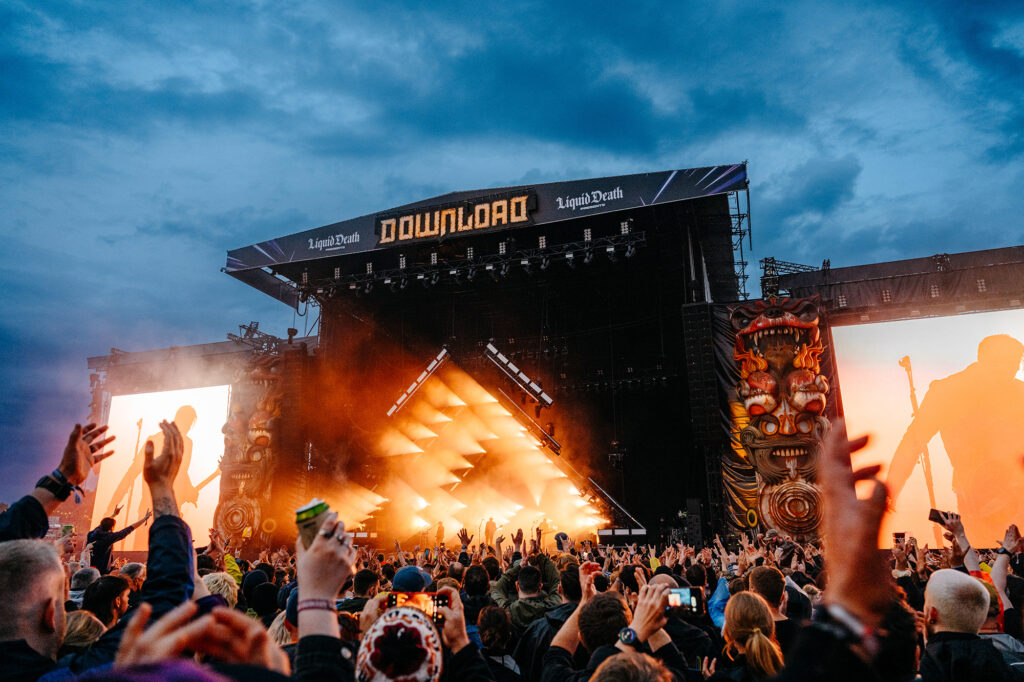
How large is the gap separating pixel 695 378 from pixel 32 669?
1521 cm

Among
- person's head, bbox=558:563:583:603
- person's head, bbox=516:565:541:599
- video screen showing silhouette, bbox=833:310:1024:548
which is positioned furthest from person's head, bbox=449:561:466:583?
video screen showing silhouette, bbox=833:310:1024:548

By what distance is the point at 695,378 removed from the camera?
51.7 ft

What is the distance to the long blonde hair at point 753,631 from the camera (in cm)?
263

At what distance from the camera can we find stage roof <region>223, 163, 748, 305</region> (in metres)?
16.0

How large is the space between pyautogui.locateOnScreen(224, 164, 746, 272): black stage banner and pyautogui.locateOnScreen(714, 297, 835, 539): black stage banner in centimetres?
354

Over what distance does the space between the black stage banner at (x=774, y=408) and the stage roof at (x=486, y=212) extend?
139 inches

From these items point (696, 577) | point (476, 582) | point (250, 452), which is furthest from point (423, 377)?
point (476, 582)

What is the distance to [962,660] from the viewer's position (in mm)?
2604

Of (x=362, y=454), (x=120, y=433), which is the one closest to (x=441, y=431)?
(x=362, y=454)

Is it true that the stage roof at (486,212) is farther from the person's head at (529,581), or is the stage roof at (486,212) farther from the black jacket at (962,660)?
the black jacket at (962,660)

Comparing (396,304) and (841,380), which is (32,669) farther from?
(396,304)

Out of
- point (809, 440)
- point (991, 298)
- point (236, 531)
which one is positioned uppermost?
point (991, 298)

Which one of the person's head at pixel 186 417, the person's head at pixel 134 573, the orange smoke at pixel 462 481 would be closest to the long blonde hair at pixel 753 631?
the person's head at pixel 134 573

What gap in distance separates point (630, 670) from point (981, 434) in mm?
16465
